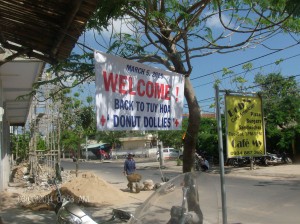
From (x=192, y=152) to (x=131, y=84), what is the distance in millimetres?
1955

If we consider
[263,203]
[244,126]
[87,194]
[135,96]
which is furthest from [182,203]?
[87,194]

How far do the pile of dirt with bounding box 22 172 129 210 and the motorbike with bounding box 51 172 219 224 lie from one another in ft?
26.5

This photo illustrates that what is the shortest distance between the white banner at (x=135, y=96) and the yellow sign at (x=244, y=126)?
659 millimetres

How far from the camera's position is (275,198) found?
12438 millimetres

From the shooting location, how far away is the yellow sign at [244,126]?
5078mm

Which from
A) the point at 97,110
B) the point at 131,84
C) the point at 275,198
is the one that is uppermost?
the point at 131,84

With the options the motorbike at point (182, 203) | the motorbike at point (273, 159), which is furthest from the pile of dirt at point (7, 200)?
the motorbike at point (273, 159)

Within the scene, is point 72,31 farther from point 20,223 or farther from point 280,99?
point 280,99

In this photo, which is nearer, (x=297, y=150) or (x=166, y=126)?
(x=166, y=126)

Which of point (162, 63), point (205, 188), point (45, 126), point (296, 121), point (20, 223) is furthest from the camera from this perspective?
point (296, 121)

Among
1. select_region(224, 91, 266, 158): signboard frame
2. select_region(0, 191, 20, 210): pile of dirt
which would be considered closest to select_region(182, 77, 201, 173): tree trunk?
select_region(224, 91, 266, 158): signboard frame

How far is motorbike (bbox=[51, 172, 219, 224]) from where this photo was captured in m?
3.14

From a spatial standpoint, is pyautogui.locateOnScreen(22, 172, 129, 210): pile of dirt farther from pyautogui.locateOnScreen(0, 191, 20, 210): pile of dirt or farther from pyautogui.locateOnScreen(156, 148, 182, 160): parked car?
pyautogui.locateOnScreen(156, 148, 182, 160): parked car

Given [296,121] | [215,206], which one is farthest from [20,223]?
[296,121]
